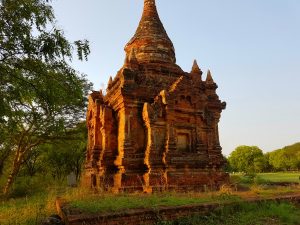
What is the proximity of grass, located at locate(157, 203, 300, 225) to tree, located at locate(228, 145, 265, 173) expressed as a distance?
69.2 meters

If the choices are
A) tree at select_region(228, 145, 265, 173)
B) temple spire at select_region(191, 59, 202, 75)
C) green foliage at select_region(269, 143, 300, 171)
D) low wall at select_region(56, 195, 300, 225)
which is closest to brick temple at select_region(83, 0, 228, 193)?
temple spire at select_region(191, 59, 202, 75)

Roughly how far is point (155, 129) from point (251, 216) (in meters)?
5.13

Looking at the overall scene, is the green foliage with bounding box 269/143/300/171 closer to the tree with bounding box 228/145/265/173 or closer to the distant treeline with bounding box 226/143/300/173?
the distant treeline with bounding box 226/143/300/173

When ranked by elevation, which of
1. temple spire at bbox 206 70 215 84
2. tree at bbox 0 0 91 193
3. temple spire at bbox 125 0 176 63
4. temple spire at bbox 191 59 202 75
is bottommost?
tree at bbox 0 0 91 193

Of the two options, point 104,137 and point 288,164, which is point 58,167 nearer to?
point 104,137

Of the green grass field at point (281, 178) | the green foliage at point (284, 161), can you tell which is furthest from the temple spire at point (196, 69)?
the green foliage at point (284, 161)

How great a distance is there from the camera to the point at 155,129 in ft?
37.6

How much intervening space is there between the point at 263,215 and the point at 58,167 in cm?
3057

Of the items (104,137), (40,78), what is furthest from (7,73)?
(104,137)

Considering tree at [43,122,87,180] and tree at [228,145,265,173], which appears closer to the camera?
tree at [43,122,87,180]

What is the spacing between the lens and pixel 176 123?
40.0 feet

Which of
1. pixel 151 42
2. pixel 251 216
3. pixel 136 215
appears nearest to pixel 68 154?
pixel 151 42

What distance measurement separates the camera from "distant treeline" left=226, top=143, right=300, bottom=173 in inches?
2860

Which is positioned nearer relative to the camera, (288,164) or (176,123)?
(176,123)
